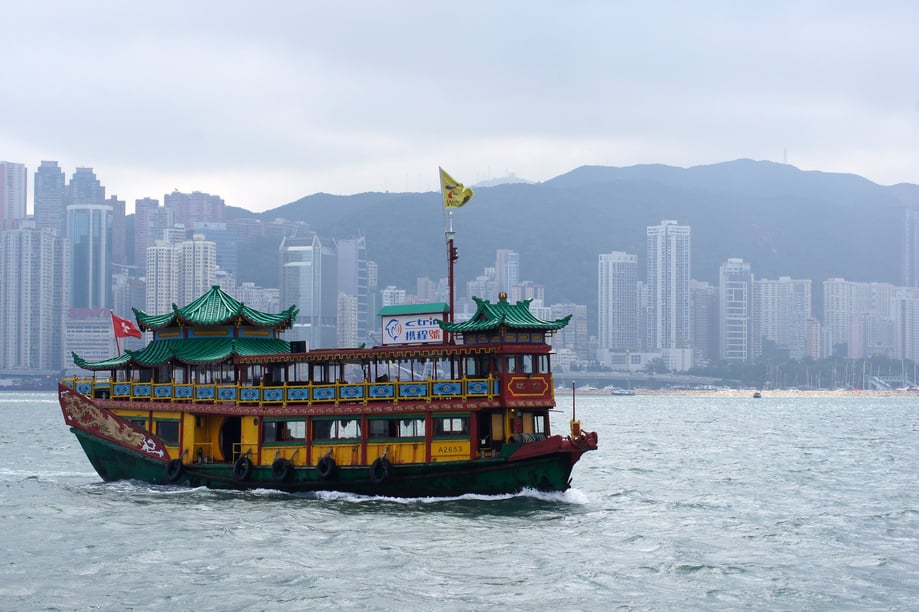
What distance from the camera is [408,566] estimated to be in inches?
1045

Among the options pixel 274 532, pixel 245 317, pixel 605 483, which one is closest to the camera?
pixel 274 532

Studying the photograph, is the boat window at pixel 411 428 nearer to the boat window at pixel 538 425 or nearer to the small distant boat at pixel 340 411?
the small distant boat at pixel 340 411

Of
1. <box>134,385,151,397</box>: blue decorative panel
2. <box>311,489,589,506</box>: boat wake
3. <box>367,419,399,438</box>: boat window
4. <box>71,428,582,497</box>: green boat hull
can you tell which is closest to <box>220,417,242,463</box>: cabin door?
<box>71,428,582,497</box>: green boat hull

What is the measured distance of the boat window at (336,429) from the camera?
115ft

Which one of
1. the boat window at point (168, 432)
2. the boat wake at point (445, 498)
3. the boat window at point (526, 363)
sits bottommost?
the boat wake at point (445, 498)

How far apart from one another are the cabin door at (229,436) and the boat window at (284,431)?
1692mm

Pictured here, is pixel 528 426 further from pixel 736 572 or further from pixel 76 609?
pixel 76 609

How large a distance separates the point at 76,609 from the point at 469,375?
13860 mm

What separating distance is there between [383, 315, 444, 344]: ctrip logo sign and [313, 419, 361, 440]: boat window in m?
2.45

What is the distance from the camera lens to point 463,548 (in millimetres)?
28125

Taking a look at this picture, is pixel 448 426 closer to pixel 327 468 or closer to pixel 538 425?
pixel 538 425

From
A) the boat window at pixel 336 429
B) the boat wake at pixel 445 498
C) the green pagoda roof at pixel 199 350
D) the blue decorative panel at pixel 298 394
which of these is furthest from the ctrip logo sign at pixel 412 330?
the green pagoda roof at pixel 199 350

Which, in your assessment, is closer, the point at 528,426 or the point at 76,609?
the point at 76,609

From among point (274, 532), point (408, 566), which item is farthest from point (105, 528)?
point (408, 566)
